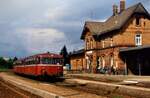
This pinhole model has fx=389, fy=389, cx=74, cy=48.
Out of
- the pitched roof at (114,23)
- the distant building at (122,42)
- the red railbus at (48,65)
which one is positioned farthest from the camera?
the pitched roof at (114,23)

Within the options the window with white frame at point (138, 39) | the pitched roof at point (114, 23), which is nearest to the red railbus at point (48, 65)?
the pitched roof at point (114, 23)

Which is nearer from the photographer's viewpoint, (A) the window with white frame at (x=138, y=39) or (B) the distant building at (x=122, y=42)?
(B) the distant building at (x=122, y=42)

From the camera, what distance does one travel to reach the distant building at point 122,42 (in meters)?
50.2

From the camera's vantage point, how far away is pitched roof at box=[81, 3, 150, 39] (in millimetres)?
52309

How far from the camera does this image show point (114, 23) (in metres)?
56.0

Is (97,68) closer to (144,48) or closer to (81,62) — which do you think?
(81,62)

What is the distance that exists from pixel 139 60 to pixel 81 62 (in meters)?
17.8

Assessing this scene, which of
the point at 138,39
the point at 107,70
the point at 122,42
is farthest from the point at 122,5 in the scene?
the point at 107,70

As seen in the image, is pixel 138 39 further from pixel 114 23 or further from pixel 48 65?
pixel 48 65

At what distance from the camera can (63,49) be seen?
106438 mm

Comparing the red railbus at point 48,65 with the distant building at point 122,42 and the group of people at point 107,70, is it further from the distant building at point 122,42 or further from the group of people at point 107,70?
the group of people at point 107,70

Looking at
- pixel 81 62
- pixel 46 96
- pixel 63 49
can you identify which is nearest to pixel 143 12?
pixel 81 62

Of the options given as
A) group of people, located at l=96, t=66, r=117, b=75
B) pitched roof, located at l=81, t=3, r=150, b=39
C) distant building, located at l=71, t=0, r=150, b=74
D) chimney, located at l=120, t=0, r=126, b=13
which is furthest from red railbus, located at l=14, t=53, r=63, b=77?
chimney, located at l=120, t=0, r=126, b=13

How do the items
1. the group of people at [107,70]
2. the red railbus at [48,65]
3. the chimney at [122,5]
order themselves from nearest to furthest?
1. the red railbus at [48,65]
2. the group of people at [107,70]
3. the chimney at [122,5]
